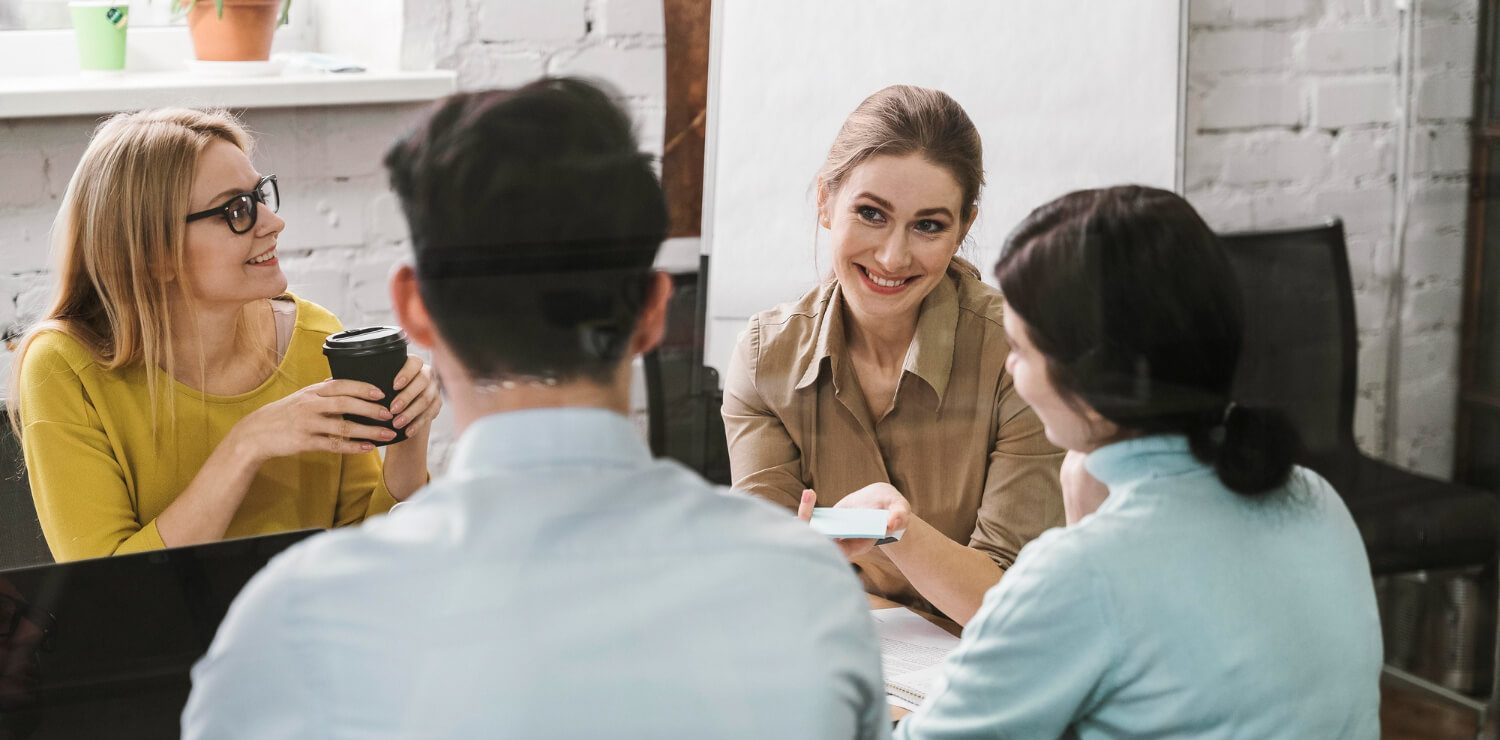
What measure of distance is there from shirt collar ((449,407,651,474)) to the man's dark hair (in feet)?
0.15

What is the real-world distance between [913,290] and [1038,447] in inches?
7.4

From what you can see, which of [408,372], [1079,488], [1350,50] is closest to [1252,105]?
[1350,50]

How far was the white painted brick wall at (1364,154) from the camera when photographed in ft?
4.67

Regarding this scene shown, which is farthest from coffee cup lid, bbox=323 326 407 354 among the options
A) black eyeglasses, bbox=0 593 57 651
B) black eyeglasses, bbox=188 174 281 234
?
black eyeglasses, bbox=0 593 57 651

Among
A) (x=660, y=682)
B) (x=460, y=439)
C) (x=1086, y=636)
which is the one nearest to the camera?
(x=660, y=682)

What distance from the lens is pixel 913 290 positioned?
1280 mm

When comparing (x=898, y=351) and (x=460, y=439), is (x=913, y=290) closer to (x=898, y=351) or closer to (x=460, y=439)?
(x=898, y=351)

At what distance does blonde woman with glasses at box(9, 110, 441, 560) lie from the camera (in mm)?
1152

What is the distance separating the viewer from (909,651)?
4.24ft

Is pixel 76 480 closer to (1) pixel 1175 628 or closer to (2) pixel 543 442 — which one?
(2) pixel 543 442

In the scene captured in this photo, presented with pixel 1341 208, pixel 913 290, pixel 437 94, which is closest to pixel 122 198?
pixel 437 94

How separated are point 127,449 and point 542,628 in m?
0.68

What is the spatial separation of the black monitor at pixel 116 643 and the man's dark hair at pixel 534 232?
48cm

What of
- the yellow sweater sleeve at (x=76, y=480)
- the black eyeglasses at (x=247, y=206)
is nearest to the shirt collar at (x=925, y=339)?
the black eyeglasses at (x=247, y=206)
